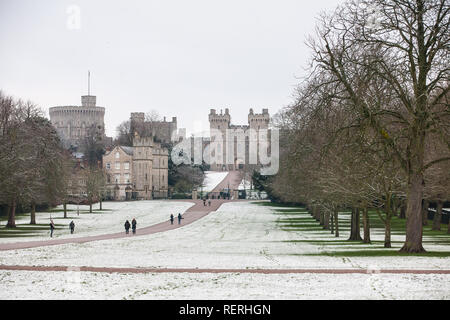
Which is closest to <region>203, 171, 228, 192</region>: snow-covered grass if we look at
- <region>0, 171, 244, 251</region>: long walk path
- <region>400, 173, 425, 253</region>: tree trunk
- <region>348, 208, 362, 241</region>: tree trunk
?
<region>0, 171, 244, 251</region>: long walk path

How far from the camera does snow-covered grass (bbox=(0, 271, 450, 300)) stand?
56.2ft

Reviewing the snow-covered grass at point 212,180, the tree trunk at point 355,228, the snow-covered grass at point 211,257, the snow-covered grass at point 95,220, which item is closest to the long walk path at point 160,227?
the snow-covered grass at point 95,220

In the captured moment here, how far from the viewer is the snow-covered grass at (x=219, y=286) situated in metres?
17.1

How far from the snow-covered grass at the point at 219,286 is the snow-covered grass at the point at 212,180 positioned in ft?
379

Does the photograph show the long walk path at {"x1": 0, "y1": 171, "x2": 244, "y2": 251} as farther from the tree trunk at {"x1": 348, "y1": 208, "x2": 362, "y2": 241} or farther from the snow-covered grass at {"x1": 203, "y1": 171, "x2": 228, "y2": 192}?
the snow-covered grass at {"x1": 203, "y1": 171, "x2": 228, "y2": 192}

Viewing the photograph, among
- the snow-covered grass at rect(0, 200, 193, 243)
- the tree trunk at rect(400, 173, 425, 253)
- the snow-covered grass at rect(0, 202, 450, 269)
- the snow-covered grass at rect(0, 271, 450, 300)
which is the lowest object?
the snow-covered grass at rect(0, 200, 193, 243)

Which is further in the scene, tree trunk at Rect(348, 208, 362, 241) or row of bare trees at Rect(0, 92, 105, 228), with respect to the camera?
row of bare trees at Rect(0, 92, 105, 228)

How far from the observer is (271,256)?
29203 mm

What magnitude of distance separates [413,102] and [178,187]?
98277 mm

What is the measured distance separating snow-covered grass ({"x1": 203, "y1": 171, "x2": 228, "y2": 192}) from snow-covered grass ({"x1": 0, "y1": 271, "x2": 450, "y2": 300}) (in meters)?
116

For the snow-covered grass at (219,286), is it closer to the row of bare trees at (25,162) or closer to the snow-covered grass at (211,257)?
the snow-covered grass at (211,257)

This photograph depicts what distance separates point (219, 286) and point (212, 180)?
134850 millimetres
